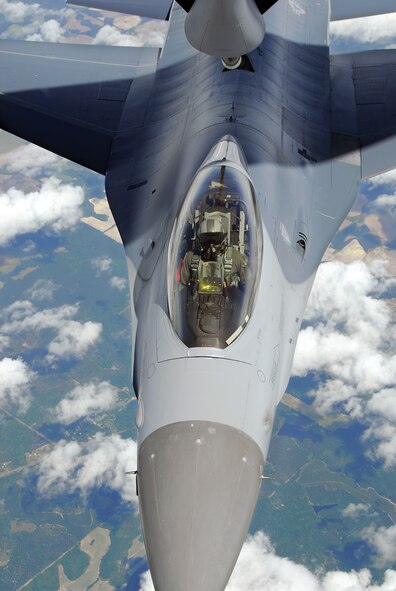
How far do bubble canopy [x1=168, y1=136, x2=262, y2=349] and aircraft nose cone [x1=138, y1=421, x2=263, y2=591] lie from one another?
128 cm

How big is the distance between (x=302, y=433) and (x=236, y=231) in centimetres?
4996

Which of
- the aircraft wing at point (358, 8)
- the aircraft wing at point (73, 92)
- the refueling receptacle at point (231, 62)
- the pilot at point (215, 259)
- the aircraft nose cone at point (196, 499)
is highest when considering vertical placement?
the aircraft wing at point (358, 8)

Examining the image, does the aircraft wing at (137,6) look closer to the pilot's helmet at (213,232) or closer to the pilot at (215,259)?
the pilot's helmet at (213,232)

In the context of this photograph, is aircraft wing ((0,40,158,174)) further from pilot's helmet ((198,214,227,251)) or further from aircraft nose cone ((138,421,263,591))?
aircraft nose cone ((138,421,263,591))

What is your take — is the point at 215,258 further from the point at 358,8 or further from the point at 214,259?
the point at 358,8

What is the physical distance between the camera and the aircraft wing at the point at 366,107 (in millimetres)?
12633

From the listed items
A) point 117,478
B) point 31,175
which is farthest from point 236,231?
point 31,175

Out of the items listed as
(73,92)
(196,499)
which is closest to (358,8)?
(73,92)

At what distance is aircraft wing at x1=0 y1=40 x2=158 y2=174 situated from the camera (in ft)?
→ 43.5

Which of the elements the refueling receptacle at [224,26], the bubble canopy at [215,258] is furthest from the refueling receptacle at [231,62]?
the bubble canopy at [215,258]

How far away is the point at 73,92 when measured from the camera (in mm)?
14156

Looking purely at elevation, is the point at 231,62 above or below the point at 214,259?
above

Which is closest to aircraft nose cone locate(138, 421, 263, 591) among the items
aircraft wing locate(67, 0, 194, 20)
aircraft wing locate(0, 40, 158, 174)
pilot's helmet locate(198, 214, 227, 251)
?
pilot's helmet locate(198, 214, 227, 251)

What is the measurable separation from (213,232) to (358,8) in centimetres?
1163
